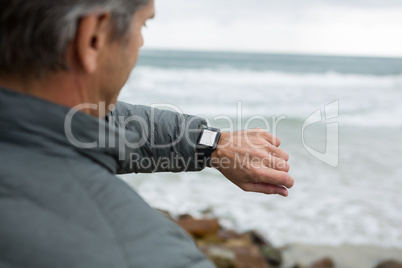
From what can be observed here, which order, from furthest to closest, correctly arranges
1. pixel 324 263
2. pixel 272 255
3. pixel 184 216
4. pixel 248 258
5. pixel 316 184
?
pixel 316 184 → pixel 184 216 → pixel 272 255 → pixel 324 263 → pixel 248 258

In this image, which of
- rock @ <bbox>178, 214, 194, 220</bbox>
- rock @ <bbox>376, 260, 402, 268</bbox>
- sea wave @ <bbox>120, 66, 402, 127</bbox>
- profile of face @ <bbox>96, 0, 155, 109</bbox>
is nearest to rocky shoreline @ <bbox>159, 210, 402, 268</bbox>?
rock @ <bbox>376, 260, 402, 268</bbox>

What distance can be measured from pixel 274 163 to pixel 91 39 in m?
0.77

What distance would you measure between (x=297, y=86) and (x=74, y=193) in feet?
75.1

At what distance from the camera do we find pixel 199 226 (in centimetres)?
589

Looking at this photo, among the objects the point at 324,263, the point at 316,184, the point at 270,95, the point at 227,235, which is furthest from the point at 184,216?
the point at 270,95

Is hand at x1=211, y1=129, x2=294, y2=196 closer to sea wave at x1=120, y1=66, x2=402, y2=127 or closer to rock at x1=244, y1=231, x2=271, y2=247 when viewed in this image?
rock at x1=244, y1=231, x2=271, y2=247

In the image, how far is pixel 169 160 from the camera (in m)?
1.51

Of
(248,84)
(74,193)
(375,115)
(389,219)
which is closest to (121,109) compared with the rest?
(74,193)

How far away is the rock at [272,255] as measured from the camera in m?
5.32

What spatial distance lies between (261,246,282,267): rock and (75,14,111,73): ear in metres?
4.78

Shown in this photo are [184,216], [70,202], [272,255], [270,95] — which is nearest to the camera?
[70,202]

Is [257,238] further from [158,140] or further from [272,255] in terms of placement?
[158,140]

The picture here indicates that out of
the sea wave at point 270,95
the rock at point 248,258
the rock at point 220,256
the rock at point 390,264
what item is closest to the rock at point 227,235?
the rock at point 248,258

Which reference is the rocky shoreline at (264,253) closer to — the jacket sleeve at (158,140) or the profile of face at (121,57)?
the jacket sleeve at (158,140)
